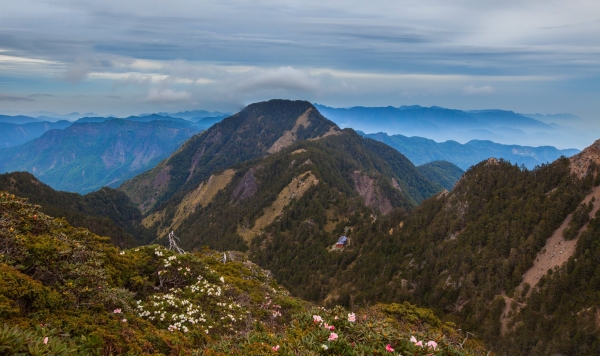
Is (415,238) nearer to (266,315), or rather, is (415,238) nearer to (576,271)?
(576,271)

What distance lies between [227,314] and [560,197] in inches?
3878

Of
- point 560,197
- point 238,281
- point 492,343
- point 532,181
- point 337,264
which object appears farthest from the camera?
point 337,264

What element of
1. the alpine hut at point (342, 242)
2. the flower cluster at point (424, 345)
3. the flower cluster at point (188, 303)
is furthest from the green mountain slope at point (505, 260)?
the flower cluster at point (424, 345)

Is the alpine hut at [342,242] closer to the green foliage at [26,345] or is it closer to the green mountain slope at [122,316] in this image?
the green mountain slope at [122,316]

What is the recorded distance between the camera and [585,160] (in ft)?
297

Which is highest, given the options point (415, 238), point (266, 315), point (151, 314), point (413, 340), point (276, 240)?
point (413, 340)

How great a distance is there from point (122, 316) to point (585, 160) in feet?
383

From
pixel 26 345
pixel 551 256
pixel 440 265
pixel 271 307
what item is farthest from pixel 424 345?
pixel 440 265

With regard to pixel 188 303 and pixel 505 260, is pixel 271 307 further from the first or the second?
pixel 505 260

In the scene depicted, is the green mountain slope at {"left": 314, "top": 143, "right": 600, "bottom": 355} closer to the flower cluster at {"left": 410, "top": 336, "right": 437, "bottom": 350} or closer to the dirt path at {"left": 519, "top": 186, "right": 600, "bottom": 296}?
the dirt path at {"left": 519, "top": 186, "right": 600, "bottom": 296}

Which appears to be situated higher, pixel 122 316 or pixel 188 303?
pixel 122 316

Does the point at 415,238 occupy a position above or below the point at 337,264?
above

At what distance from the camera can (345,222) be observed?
525 feet

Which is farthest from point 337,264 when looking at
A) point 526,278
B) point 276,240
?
point 526,278
